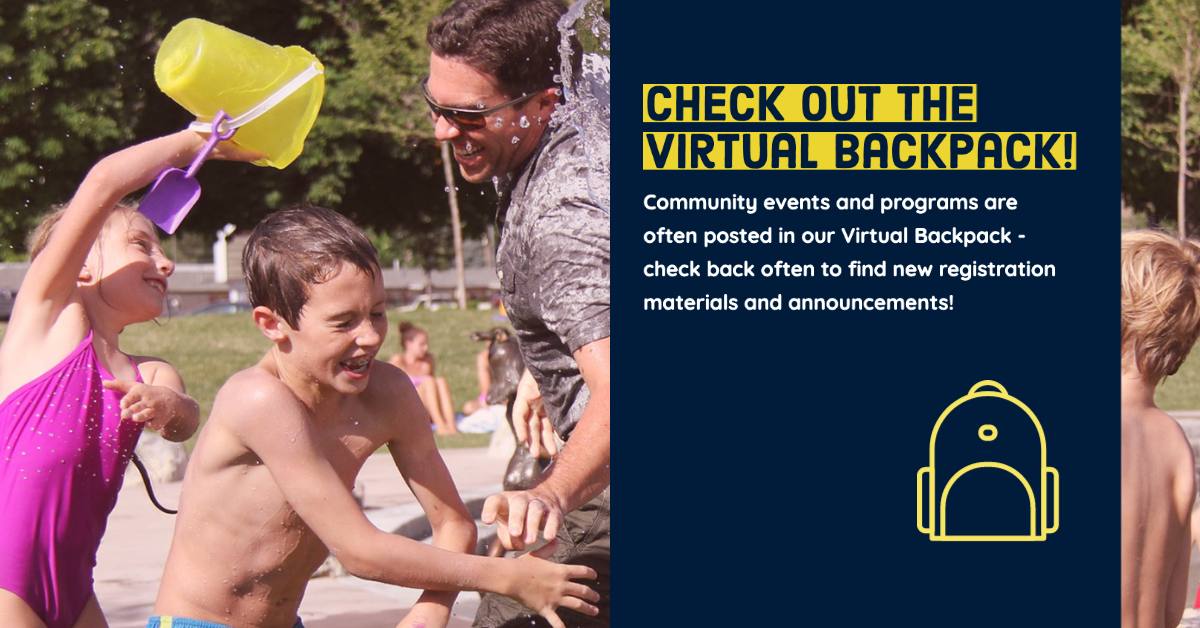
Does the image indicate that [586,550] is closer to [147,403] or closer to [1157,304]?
[147,403]

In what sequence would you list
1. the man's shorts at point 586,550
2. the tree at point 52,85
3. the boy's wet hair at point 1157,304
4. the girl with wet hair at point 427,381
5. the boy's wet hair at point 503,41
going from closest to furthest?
the boy's wet hair at point 1157,304
the boy's wet hair at point 503,41
the man's shorts at point 586,550
the girl with wet hair at point 427,381
the tree at point 52,85

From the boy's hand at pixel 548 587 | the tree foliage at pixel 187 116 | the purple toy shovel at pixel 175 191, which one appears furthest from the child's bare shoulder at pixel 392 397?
the tree foliage at pixel 187 116

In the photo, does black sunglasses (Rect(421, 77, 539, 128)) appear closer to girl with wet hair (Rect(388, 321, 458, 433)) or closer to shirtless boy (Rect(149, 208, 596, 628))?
shirtless boy (Rect(149, 208, 596, 628))

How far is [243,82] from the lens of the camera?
9.59 ft

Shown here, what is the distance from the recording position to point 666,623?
9.09 ft

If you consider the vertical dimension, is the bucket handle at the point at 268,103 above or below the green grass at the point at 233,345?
above

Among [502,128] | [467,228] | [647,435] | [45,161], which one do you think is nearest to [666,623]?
[647,435]

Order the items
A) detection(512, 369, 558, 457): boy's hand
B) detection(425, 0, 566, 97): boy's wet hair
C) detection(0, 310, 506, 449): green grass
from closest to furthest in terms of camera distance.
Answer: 1. detection(425, 0, 566, 97): boy's wet hair
2. detection(512, 369, 558, 457): boy's hand
3. detection(0, 310, 506, 449): green grass

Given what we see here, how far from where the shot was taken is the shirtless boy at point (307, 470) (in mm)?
2438

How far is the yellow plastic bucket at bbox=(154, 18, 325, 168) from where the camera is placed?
288 cm

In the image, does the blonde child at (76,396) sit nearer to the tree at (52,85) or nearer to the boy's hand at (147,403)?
the boy's hand at (147,403)

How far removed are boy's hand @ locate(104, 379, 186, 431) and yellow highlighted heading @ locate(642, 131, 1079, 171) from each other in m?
1.11

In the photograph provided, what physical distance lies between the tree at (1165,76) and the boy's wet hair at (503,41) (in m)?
14.7

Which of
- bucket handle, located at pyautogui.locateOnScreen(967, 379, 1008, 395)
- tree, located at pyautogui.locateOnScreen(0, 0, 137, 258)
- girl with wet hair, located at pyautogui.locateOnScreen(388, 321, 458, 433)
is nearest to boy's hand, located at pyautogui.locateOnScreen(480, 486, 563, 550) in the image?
bucket handle, located at pyautogui.locateOnScreen(967, 379, 1008, 395)
